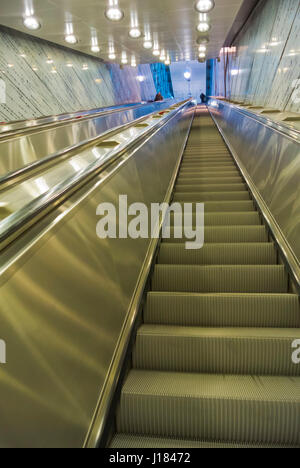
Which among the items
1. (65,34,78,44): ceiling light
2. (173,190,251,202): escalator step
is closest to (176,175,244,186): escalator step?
(173,190,251,202): escalator step

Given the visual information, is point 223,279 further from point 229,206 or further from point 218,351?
point 229,206

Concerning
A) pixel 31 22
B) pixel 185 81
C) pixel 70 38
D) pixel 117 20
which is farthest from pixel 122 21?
pixel 185 81

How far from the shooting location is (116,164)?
2754 mm

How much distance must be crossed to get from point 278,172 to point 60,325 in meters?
2.95

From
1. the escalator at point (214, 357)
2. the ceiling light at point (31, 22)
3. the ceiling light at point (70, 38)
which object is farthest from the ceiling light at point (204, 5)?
the escalator at point (214, 357)

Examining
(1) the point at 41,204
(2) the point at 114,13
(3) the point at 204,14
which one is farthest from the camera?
(3) the point at 204,14

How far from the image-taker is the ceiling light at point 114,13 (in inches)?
322

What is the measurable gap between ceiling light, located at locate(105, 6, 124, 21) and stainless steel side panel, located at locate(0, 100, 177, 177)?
2.37 metres

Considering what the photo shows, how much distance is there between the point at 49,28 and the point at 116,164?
29.0 feet

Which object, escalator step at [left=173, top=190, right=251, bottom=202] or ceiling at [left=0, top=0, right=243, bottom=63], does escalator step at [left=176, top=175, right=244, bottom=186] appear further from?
ceiling at [left=0, top=0, right=243, bottom=63]

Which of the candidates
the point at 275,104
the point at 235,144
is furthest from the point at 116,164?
the point at 275,104

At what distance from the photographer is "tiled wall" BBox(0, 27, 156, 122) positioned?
903 cm

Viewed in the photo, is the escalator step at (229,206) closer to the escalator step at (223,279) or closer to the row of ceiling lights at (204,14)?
the escalator step at (223,279)

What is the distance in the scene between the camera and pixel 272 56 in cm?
918
